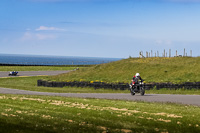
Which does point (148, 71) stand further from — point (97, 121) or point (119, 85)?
point (97, 121)

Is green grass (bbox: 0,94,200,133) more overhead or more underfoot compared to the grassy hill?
more underfoot

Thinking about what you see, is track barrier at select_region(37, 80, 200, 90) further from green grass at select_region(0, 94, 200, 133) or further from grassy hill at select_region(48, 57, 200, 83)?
green grass at select_region(0, 94, 200, 133)

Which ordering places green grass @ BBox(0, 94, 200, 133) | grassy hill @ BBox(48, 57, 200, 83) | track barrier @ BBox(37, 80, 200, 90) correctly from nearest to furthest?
green grass @ BBox(0, 94, 200, 133), track barrier @ BBox(37, 80, 200, 90), grassy hill @ BBox(48, 57, 200, 83)

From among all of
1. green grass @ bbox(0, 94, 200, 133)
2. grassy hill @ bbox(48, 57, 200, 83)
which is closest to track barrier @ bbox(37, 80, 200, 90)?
grassy hill @ bbox(48, 57, 200, 83)

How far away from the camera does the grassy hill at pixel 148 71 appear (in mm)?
34453

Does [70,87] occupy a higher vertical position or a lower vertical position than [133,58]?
lower

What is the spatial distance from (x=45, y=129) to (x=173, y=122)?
4890 mm

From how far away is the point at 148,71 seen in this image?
3794 cm

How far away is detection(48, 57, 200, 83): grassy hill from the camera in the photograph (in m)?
34.5

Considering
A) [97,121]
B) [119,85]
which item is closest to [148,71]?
[119,85]

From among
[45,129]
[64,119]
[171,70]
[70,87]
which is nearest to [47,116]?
[64,119]

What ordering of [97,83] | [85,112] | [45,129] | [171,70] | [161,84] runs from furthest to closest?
[171,70] → [97,83] → [161,84] → [85,112] → [45,129]

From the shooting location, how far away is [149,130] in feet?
34.9

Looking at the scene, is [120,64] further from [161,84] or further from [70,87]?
[161,84]
